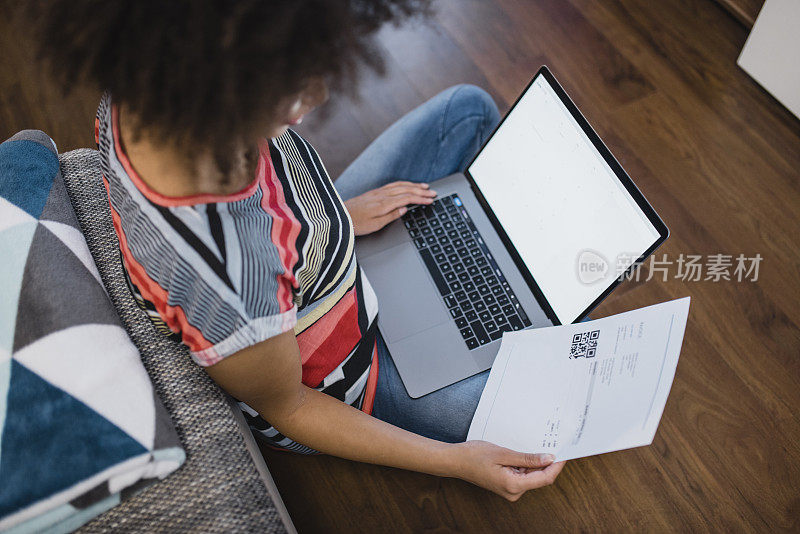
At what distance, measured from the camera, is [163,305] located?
2.01 feet

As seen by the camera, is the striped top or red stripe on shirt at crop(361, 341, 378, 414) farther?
red stripe on shirt at crop(361, 341, 378, 414)

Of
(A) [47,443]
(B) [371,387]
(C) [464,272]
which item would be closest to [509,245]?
(C) [464,272]

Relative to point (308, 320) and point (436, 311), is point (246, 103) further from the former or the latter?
point (436, 311)

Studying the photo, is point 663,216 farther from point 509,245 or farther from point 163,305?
point 163,305

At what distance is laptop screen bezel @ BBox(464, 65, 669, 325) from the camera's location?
2.45 ft

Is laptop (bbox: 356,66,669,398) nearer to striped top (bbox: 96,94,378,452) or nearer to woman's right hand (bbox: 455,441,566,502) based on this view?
woman's right hand (bbox: 455,441,566,502)

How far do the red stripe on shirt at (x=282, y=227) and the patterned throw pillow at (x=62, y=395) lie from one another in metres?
0.22

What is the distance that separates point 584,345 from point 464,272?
237 mm

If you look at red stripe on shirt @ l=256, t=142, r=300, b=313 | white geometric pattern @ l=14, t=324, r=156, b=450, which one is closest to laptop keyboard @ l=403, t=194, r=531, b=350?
red stripe on shirt @ l=256, t=142, r=300, b=313

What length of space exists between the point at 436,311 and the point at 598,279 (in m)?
0.27

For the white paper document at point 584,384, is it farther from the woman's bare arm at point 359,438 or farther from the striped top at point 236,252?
the striped top at point 236,252

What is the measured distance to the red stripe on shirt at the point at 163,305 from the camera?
587 millimetres

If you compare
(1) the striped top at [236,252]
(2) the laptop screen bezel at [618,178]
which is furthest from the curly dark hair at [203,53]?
(2) the laptop screen bezel at [618,178]

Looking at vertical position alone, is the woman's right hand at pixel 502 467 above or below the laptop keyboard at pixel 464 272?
below
